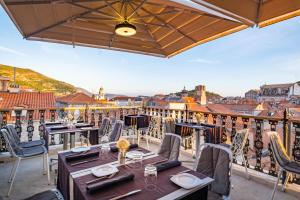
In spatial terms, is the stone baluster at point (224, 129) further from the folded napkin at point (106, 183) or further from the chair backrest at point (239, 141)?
the folded napkin at point (106, 183)

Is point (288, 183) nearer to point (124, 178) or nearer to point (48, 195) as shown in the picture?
point (124, 178)

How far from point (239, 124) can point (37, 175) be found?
13.4 ft

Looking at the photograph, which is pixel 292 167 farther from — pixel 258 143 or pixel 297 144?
pixel 258 143

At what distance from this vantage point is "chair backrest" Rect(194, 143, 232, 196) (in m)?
1.67

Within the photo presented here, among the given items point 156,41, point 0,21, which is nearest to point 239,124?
point 156,41

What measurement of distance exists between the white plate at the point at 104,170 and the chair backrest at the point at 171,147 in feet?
3.02

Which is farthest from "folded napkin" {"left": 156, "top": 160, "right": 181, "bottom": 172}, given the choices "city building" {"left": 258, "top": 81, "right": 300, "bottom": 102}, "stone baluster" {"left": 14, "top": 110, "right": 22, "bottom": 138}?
"city building" {"left": 258, "top": 81, "right": 300, "bottom": 102}

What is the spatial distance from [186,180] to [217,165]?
0.60 metres

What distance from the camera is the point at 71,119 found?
3.77 meters

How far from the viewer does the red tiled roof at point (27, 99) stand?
9.96m

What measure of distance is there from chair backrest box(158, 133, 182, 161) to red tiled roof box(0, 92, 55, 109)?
8.93 meters

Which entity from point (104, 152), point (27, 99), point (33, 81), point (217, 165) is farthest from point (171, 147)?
point (33, 81)

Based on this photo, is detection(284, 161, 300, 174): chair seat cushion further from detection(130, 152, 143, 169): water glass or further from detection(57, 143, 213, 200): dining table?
detection(130, 152, 143, 169): water glass

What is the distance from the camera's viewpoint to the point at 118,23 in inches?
118
